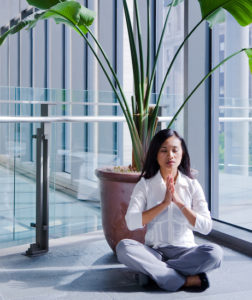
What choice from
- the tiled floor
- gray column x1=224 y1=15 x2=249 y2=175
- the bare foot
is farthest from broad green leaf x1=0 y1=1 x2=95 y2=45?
gray column x1=224 y1=15 x2=249 y2=175

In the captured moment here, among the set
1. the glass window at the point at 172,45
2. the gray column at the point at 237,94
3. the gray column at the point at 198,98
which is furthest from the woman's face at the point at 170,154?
the gray column at the point at 237,94

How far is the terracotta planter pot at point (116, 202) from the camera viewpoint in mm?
2568

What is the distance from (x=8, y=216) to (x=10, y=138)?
1.63 feet

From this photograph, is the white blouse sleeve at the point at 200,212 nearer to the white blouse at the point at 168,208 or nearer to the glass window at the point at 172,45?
the white blouse at the point at 168,208

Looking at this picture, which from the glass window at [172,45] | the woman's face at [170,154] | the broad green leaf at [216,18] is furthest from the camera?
the glass window at [172,45]

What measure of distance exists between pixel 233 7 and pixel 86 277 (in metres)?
1.58

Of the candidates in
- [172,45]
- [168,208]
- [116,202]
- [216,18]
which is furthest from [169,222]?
[172,45]

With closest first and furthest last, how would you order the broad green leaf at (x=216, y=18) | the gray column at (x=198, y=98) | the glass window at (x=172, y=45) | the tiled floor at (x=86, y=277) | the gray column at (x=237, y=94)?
the tiled floor at (x=86, y=277)
the broad green leaf at (x=216, y=18)
the gray column at (x=198, y=98)
the glass window at (x=172, y=45)
the gray column at (x=237, y=94)

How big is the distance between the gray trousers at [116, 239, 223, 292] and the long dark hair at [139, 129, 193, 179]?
357 millimetres

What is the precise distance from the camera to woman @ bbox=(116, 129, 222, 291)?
2.11 meters

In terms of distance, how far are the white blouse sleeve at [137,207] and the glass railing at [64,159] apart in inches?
30.3

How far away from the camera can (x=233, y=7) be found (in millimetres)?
2588

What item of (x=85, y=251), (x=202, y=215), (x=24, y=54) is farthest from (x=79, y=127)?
(x=24, y=54)

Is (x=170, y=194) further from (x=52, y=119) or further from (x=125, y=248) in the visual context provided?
(x=52, y=119)
